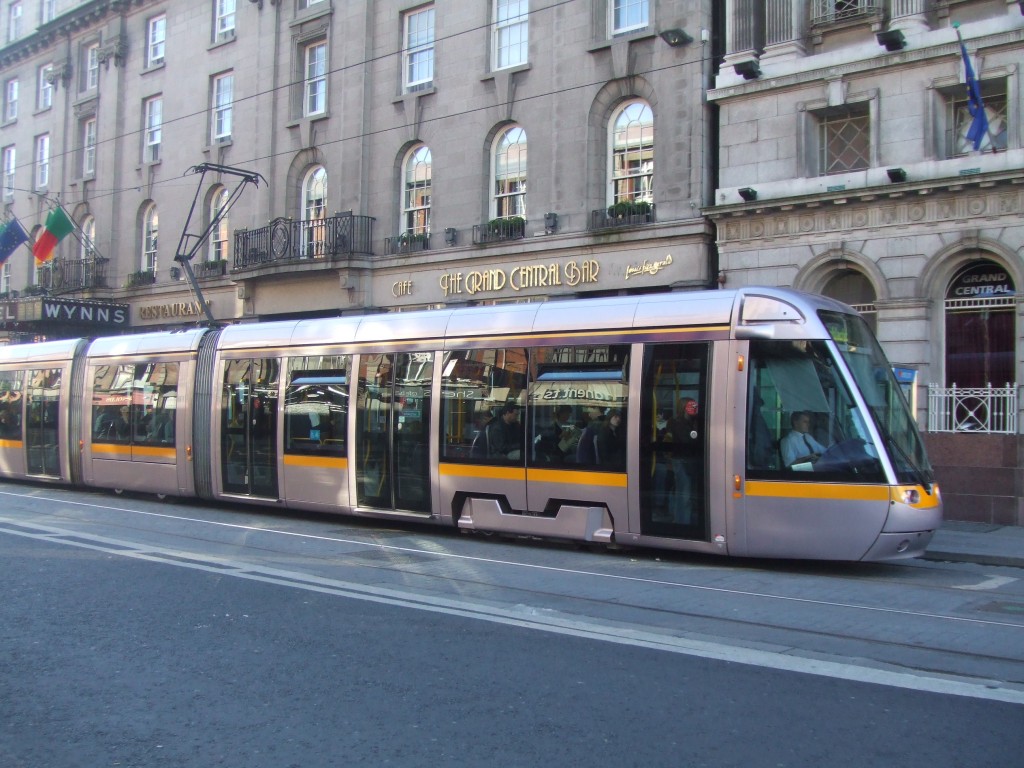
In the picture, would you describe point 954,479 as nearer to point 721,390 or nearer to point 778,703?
point 721,390

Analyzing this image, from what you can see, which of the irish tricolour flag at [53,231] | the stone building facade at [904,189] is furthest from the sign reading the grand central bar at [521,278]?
the irish tricolour flag at [53,231]

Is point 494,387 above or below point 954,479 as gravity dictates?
above

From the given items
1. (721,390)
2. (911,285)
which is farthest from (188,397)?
(911,285)

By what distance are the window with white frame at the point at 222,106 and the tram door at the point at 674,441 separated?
73.2 feet

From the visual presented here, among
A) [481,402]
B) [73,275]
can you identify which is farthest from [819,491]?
[73,275]

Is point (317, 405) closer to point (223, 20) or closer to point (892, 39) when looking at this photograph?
point (892, 39)

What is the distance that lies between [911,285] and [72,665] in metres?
15.1

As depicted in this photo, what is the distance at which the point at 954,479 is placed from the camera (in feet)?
53.4

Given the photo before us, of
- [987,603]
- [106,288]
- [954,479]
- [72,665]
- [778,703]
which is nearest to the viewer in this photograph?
[778,703]

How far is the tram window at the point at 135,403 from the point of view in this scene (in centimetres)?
1742

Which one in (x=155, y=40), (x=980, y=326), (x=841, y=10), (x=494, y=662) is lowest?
(x=494, y=662)

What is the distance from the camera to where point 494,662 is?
6695 millimetres

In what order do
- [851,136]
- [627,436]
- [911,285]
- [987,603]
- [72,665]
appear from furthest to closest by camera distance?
[851,136]
[911,285]
[627,436]
[987,603]
[72,665]

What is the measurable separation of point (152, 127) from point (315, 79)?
8.40 m
